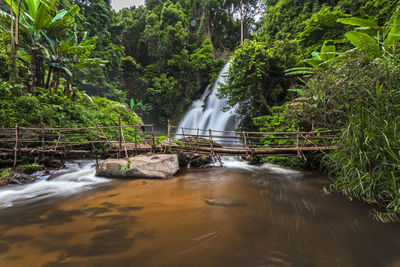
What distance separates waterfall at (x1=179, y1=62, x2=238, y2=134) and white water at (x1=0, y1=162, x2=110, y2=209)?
33.0 ft

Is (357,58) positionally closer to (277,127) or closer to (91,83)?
(277,127)

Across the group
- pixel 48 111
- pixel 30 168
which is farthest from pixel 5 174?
pixel 48 111

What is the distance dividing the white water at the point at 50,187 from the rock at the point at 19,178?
8.3 inches

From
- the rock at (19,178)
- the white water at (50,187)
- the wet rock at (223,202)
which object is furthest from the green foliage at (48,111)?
the wet rock at (223,202)

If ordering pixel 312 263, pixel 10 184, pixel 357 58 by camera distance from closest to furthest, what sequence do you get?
1. pixel 312 263
2. pixel 357 58
3. pixel 10 184

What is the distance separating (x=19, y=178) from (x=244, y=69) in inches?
384

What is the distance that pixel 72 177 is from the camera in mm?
5285

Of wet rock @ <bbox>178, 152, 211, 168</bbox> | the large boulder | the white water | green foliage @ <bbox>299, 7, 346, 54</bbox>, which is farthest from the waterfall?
the white water

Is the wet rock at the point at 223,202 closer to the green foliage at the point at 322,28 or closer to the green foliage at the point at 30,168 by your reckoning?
the green foliage at the point at 30,168

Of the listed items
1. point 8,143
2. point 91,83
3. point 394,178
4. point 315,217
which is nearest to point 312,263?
point 315,217

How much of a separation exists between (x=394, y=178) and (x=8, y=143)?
391 inches

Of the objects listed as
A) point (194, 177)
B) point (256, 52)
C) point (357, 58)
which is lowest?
point (194, 177)

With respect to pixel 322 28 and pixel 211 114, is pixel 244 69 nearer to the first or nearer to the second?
pixel 322 28

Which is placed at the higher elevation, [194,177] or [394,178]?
[394,178]
